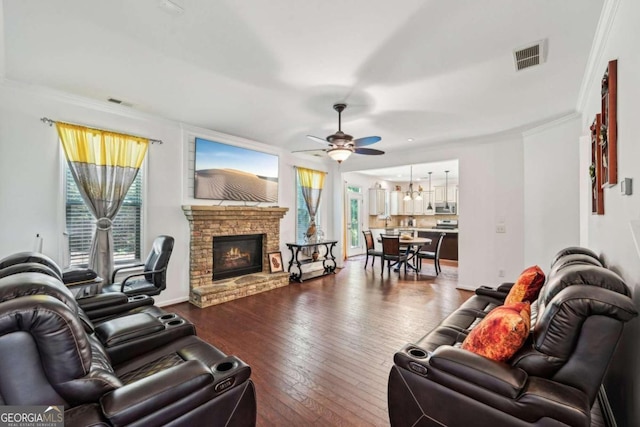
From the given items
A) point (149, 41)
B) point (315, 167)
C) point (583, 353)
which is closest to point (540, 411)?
point (583, 353)

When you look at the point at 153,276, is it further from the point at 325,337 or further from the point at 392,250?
the point at 392,250

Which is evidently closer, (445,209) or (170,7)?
(170,7)

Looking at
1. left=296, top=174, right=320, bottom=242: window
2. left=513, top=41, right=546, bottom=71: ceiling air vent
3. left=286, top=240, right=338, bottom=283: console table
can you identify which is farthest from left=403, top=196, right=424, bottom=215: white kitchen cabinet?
left=513, top=41, right=546, bottom=71: ceiling air vent

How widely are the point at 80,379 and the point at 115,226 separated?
337 centimetres

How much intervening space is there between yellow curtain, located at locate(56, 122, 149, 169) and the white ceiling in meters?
0.45

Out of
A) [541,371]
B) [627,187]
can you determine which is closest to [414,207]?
[627,187]

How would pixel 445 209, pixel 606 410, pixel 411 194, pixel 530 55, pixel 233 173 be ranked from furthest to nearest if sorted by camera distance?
pixel 445 209 < pixel 411 194 < pixel 233 173 < pixel 530 55 < pixel 606 410

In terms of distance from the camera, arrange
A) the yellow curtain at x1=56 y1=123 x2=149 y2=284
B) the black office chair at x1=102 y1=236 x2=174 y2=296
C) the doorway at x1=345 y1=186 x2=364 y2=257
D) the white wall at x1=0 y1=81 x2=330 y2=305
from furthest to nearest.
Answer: the doorway at x1=345 y1=186 x2=364 y2=257 < the yellow curtain at x1=56 y1=123 x2=149 y2=284 < the black office chair at x1=102 y1=236 x2=174 y2=296 < the white wall at x1=0 y1=81 x2=330 y2=305

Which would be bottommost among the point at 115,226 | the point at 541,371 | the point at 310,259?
the point at 310,259

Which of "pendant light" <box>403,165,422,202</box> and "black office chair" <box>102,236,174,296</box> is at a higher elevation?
"pendant light" <box>403,165,422,202</box>

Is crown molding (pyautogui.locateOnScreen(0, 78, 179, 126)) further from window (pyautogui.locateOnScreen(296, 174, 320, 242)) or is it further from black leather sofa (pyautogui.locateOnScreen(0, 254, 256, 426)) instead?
window (pyautogui.locateOnScreen(296, 174, 320, 242))

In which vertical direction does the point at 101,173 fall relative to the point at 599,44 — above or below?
below

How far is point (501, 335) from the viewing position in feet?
4.77

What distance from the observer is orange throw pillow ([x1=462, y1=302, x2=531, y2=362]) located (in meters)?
1.42
